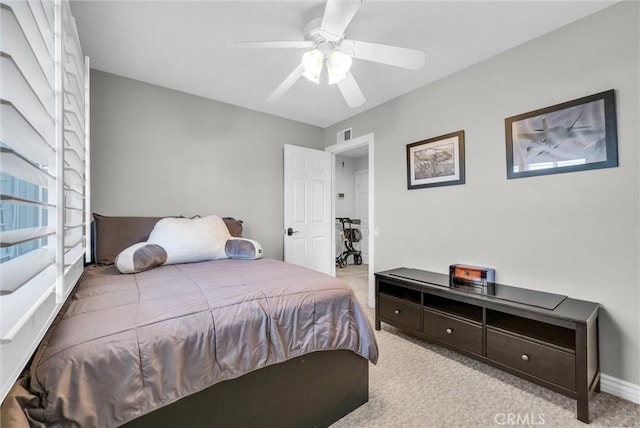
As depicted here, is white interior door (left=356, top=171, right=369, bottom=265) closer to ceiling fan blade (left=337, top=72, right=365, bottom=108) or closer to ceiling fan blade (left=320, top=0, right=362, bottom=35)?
ceiling fan blade (left=337, top=72, right=365, bottom=108)

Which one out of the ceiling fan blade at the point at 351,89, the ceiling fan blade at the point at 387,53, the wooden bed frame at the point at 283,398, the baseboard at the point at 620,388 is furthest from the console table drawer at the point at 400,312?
the ceiling fan blade at the point at 387,53

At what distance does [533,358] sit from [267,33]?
283cm

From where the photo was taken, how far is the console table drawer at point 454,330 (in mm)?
2043

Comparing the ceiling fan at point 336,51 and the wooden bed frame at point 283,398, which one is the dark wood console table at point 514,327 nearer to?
the wooden bed frame at point 283,398

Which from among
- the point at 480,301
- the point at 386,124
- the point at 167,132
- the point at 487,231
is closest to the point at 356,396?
the point at 480,301

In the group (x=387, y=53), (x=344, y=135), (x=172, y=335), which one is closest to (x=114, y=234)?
(x=172, y=335)

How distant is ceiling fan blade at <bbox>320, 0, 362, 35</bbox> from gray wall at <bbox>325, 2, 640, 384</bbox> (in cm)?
154

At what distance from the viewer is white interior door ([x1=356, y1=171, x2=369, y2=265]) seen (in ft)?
21.6

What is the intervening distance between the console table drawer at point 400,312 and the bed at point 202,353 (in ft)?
3.10

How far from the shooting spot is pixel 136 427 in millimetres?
984

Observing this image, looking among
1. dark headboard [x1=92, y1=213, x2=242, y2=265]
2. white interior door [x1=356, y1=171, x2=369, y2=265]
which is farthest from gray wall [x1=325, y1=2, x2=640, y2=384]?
white interior door [x1=356, y1=171, x2=369, y2=265]

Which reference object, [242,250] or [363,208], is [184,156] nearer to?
[242,250]

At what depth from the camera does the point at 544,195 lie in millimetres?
2053

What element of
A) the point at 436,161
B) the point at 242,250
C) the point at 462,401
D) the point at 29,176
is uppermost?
the point at 436,161
